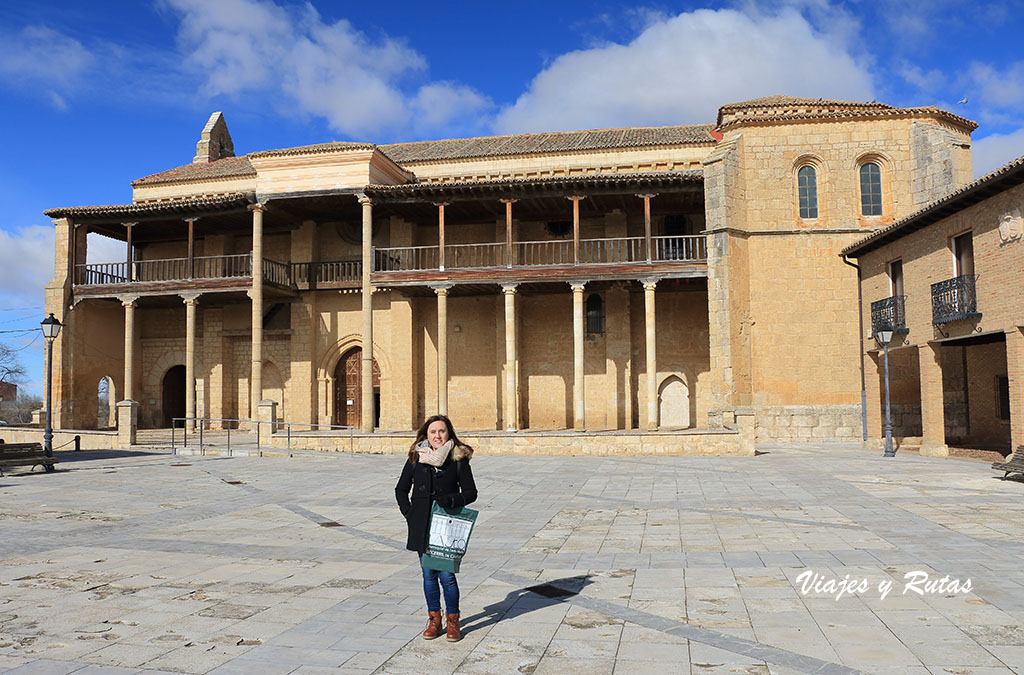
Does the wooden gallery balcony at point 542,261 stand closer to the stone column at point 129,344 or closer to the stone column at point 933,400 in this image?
the stone column at point 933,400

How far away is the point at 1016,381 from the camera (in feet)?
48.5

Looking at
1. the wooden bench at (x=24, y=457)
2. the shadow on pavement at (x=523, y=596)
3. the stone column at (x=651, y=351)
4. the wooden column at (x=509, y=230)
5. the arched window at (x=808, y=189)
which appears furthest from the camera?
the arched window at (x=808, y=189)

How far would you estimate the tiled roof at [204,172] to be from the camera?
98.8 feet

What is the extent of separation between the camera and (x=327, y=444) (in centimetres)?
2066

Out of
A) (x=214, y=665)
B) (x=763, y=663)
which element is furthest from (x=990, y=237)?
(x=214, y=665)

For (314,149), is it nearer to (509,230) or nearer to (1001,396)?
(509,230)

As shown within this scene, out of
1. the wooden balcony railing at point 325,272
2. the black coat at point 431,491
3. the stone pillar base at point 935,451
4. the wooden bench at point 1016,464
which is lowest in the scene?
the stone pillar base at point 935,451

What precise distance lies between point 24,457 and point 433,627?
45.6 ft

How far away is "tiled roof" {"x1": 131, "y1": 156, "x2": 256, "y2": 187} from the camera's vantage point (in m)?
30.1

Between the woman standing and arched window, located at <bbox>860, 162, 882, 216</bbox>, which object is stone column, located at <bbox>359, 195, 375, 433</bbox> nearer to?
arched window, located at <bbox>860, 162, 882, 216</bbox>

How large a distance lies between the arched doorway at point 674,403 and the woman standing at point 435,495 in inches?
839

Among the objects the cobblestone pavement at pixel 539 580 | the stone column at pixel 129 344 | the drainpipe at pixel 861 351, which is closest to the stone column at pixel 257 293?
the stone column at pixel 129 344

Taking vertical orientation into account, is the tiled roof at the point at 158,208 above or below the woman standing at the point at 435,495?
above

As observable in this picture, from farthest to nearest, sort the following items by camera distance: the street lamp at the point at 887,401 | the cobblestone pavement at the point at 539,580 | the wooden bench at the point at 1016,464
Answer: the street lamp at the point at 887,401 → the wooden bench at the point at 1016,464 → the cobblestone pavement at the point at 539,580
